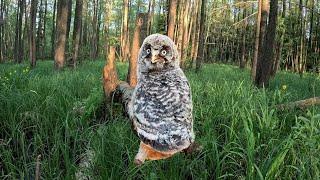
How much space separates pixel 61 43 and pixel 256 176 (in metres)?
10.8

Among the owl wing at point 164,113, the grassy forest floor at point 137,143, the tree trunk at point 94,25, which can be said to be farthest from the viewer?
the tree trunk at point 94,25

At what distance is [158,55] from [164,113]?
175 millimetres

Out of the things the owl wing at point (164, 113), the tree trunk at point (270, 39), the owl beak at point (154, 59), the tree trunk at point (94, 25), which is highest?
the tree trunk at point (94, 25)

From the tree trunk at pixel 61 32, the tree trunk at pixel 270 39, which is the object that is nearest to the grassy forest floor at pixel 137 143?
the tree trunk at pixel 270 39

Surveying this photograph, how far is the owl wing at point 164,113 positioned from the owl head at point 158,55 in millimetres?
40

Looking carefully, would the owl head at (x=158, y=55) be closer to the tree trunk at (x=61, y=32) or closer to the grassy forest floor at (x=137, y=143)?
the grassy forest floor at (x=137, y=143)

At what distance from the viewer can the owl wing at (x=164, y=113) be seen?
1.04m

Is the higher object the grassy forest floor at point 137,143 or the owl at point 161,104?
the owl at point 161,104

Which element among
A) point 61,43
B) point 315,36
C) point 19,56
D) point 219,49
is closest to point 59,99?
point 61,43

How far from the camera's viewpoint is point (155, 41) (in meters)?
1.08

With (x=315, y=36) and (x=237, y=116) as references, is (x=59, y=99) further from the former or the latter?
(x=315, y=36)

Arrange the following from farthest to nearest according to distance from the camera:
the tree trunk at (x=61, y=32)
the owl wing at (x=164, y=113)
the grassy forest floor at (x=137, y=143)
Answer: the tree trunk at (x=61, y=32)
the grassy forest floor at (x=137, y=143)
the owl wing at (x=164, y=113)

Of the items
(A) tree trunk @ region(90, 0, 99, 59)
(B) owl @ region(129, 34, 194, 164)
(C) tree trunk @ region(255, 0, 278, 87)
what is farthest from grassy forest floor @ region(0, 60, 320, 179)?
(A) tree trunk @ region(90, 0, 99, 59)

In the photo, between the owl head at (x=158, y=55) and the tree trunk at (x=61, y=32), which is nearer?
the owl head at (x=158, y=55)
